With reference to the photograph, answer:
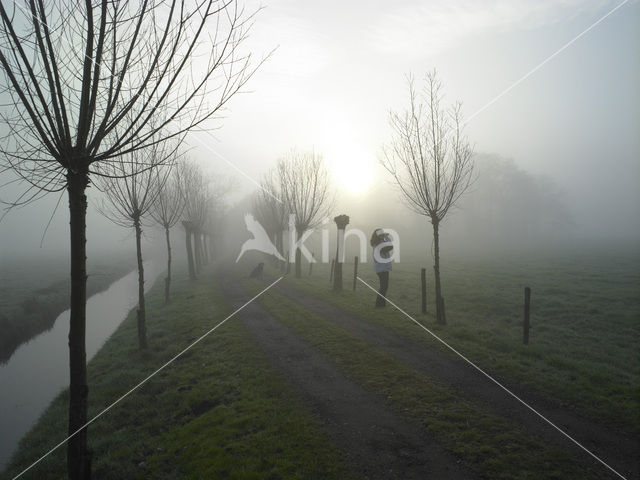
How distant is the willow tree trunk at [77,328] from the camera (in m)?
4.31

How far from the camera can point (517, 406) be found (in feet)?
20.7

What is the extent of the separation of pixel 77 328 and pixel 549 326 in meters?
13.6

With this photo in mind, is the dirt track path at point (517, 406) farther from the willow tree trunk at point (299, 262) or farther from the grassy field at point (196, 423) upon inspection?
the willow tree trunk at point (299, 262)

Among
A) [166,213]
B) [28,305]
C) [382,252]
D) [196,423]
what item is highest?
[166,213]

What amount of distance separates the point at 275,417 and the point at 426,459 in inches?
107

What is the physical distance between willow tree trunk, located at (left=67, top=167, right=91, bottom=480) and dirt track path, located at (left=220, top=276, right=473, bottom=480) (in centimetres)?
354

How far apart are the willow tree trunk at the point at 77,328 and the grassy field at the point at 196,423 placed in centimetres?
127

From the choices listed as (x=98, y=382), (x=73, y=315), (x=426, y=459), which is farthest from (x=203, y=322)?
(x=426, y=459)

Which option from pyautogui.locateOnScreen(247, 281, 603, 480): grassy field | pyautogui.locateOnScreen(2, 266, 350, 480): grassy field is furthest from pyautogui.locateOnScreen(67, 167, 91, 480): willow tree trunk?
pyautogui.locateOnScreen(247, 281, 603, 480): grassy field

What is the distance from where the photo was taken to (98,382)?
393 inches

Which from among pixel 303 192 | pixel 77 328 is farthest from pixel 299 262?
pixel 77 328
